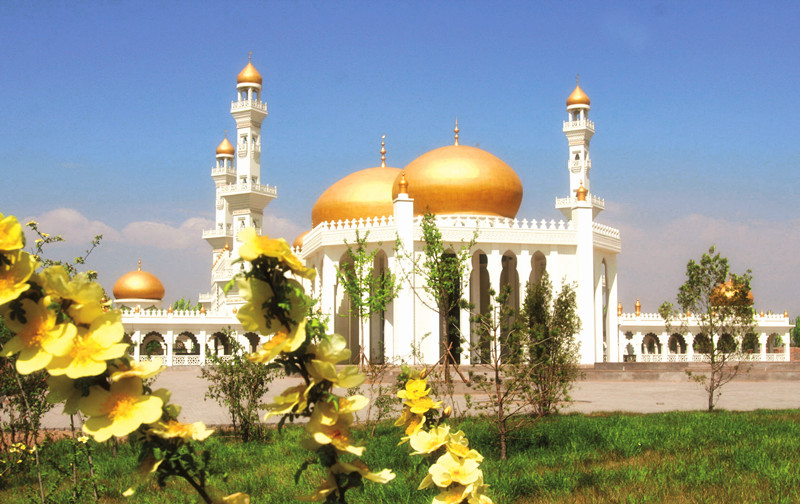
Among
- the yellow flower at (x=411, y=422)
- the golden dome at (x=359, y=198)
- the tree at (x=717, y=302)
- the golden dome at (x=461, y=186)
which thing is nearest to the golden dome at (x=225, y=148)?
the golden dome at (x=359, y=198)

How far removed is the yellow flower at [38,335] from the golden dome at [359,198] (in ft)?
99.8

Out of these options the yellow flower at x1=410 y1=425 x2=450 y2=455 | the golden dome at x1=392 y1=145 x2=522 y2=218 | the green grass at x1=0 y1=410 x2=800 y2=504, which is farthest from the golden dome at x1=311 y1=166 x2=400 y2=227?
the yellow flower at x1=410 y1=425 x2=450 y2=455

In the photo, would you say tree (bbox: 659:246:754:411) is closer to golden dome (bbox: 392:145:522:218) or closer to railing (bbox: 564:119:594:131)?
golden dome (bbox: 392:145:522:218)

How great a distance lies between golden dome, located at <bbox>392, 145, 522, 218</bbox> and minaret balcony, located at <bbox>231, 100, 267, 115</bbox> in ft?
40.9

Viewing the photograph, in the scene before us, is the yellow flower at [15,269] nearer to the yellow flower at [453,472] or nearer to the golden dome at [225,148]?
the yellow flower at [453,472]

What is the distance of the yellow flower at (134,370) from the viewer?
1.81 metres

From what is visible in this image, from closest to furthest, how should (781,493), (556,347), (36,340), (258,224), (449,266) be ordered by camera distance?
(36,340)
(781,493)
(556,347)
(449,266)
(258,224)

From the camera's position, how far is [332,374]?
1957 millimetres

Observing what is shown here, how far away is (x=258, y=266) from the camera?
1862 millimetres

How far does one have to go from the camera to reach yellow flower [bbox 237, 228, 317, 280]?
70.1 inches

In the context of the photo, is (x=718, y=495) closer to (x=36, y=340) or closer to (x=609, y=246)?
(x=36, y=340)

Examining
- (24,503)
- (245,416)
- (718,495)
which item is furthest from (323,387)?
(245,416)

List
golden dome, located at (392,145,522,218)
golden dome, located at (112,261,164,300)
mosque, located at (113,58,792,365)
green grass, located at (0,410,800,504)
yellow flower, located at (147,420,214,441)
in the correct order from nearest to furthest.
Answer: yellow flower, located at (147,420,214,441), green grass, located at (0,410,800,504), mosque, located at (113,58,792,365), golden dome, located at (392,145,522,218), golden dome, located at (112,261,164,300)

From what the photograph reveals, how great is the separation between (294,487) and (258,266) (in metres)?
5.02
